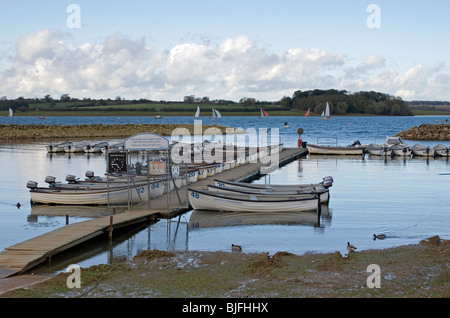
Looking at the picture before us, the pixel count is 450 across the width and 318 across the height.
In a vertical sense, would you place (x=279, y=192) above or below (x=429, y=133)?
below

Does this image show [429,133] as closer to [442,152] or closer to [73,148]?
[442,152]

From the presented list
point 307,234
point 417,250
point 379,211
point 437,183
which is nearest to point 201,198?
point 307,234

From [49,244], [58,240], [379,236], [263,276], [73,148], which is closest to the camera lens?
[263,276]

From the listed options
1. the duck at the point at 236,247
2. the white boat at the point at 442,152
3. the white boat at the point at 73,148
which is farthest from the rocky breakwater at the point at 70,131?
the duck at the point at 236,247

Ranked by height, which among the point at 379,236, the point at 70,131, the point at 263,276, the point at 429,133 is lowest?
the point at 379,236

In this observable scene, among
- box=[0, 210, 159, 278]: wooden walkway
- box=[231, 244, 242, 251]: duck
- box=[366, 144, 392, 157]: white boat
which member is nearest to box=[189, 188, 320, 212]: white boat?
box=[0, 210, 159, 278]: wooden walkway

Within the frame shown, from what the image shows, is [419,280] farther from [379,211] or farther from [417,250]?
[379,211]

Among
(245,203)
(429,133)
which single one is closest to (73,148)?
(245,203)

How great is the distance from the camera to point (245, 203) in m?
21.5

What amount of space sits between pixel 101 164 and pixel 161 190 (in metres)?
19.9

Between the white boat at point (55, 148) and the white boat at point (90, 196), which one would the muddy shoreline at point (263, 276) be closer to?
the white boat at point (90, 196)

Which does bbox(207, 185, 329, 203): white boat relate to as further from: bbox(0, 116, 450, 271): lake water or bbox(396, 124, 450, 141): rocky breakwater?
bbox(396, 124, 450, 141): rocky breakwater
